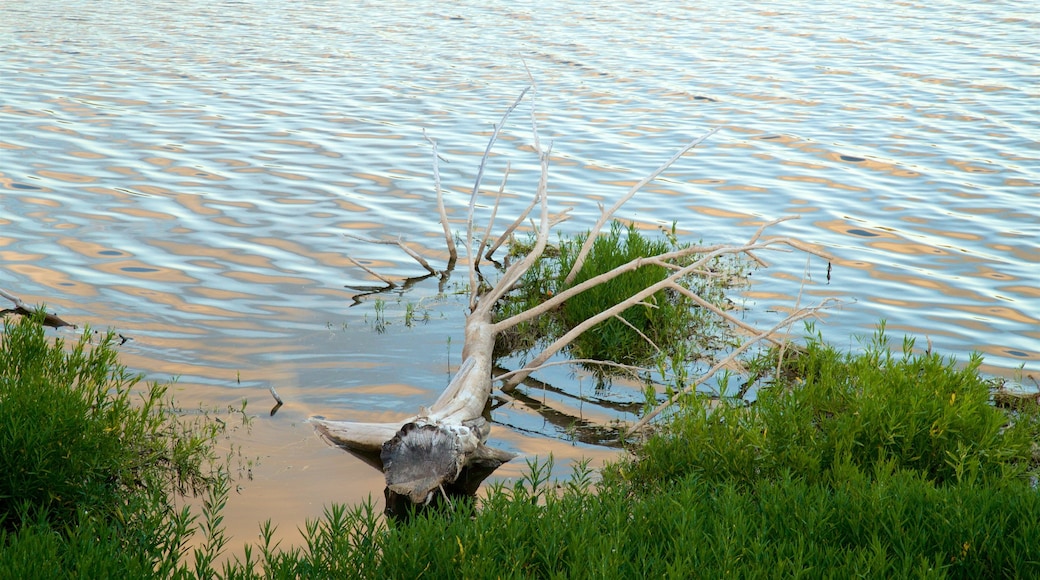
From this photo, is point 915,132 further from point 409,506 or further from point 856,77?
point 409,506

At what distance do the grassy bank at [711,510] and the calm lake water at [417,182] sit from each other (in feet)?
2.60

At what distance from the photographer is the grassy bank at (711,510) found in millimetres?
4227

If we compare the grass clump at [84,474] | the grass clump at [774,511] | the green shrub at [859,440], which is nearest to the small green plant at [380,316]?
the grass clump at [84,474]

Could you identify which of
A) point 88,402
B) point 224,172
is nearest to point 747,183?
point 224,172

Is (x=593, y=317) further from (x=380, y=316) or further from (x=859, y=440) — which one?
(x=380, y=316)

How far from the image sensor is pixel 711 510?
4797mm

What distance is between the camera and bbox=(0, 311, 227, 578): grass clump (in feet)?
13.7

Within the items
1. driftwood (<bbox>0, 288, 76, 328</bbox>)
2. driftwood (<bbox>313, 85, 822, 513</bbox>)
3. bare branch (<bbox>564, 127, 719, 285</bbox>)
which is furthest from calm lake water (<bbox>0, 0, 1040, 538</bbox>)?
bare branch (<bbox>564, 127, 719, 285</bbox>)

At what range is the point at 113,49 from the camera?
21.3 meters

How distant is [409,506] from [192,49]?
18499 mm

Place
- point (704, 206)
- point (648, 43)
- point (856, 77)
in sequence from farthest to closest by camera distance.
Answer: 1. point (648, 43)
2. point (856, 77)
3. point (704, 206)

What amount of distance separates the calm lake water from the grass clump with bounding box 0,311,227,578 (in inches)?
17.1

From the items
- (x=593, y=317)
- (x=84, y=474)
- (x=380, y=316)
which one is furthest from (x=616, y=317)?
(x=84, y=474)

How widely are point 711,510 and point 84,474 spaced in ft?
10.5
